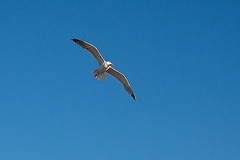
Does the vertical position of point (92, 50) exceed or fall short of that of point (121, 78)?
it exceeds it

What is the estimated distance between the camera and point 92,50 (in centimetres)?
4841

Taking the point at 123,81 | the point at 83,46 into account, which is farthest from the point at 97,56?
the point at 123,81

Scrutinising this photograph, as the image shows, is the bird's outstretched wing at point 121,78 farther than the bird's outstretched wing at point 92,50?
Yes

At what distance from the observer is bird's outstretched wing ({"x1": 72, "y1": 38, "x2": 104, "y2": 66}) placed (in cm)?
4812

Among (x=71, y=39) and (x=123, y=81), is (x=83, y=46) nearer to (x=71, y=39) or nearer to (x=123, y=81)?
(x=71, y=39)

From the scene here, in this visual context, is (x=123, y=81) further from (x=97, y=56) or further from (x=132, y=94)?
(x=97, y=56)

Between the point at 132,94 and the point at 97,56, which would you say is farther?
the point at 132,94

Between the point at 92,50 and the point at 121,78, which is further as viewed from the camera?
the point at 121,78

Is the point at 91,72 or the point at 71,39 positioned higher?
the point at 71,39

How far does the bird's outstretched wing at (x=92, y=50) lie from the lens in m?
48.1

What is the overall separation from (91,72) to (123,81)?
558cm

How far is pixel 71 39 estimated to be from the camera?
48.8m

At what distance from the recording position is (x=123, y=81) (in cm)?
5228

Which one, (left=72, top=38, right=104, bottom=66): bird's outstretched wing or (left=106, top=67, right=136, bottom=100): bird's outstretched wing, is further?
(left=106, top=67, right=136, bottom=100): bird's outstretched wing
